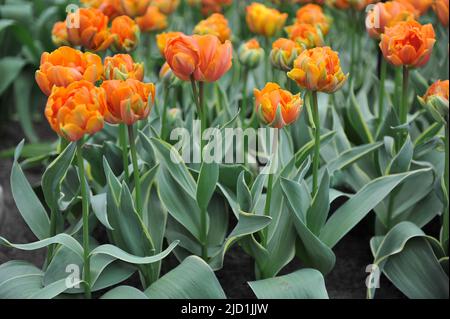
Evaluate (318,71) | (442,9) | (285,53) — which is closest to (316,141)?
(318,71)

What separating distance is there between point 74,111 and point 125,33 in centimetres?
72

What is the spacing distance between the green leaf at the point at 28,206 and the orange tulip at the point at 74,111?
46 centimetres

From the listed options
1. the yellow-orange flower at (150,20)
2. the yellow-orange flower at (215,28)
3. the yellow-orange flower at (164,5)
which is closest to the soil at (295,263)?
the yellow-orange flower at (215,28)

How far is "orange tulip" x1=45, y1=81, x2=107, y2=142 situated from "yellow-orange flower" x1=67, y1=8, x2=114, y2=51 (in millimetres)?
508

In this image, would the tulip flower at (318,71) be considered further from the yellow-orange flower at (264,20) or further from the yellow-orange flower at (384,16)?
the yellow-orange flower at (264,20)

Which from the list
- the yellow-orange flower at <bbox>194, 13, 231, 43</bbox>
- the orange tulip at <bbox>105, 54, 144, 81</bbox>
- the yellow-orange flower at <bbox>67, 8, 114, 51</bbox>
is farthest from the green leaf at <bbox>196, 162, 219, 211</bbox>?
the yellow-orange flower at <bbox>194, 13, 231, 43</bbox>

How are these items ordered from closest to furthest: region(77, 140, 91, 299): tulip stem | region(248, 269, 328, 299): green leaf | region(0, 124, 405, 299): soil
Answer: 1. region(77, 140, 91, 299): tulip stem
2. region(248, 269, 328, 299): green leaf
3. region(0, 124, 405, 299): soil

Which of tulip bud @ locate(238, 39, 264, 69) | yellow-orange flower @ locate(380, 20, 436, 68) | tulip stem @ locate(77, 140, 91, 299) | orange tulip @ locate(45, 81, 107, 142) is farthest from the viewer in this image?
tulip bud @ locate(238, 39, 264, 69)

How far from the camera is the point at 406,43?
189 centimetres

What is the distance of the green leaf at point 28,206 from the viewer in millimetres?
1887

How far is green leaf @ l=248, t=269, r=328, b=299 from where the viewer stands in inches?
67.7

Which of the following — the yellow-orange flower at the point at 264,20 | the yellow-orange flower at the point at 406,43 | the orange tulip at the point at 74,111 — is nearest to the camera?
the orange tulip at the point at 74,111

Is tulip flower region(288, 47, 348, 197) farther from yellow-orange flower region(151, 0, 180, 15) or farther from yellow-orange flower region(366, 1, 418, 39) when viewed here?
yellow-orange flower region(151, 0, 180, 15)
